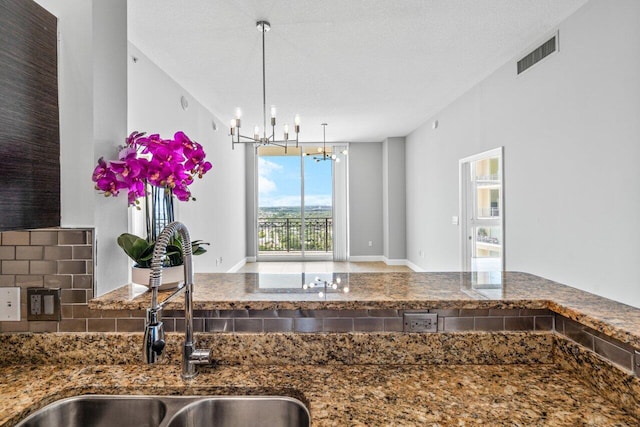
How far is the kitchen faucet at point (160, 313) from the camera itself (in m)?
0.86

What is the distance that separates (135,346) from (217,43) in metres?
2.81

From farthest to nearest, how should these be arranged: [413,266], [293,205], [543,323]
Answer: [293,205] < [413,266] < [543,323]

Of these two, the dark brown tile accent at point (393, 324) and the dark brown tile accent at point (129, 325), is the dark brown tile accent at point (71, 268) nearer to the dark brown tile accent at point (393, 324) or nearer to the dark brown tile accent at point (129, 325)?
the dark brown tile accent at point (129, 325)

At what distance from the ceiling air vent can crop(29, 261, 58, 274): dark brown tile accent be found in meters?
3.70

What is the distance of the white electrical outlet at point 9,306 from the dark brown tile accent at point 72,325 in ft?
0.47

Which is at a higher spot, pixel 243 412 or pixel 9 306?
pixel 9 306

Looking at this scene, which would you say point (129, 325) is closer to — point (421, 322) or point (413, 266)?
point (421, 322)

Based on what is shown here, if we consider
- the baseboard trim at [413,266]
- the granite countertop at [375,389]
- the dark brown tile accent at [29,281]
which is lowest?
the baseboard trim at [413,266]

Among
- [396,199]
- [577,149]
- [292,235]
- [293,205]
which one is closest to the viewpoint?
[577,149]

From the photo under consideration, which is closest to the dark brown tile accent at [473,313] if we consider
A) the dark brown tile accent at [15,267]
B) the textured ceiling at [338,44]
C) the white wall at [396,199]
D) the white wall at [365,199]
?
the dark brown tile accent at [15,267]

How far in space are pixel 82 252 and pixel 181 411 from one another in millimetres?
656

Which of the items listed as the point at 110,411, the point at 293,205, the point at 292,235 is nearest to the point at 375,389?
the point at 110,411

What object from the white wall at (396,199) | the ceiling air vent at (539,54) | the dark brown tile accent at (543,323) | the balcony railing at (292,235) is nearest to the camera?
the dark brown tile accent at (543,323)

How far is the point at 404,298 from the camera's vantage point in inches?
46.0
